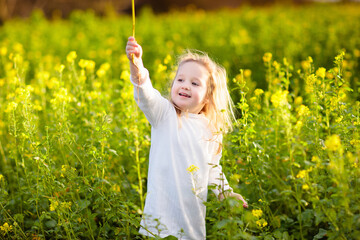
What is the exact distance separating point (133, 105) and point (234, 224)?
1.38 m

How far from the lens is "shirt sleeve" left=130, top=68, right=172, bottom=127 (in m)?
1.95

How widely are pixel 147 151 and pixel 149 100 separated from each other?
0.99 meters

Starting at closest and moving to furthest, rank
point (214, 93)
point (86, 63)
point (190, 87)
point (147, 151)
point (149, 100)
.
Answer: point (149, 100) < point (190, 87) < point (214, 93) < point (147, 151) < point (86, 63)

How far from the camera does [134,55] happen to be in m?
1.91

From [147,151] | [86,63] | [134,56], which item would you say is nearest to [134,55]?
[134,56]

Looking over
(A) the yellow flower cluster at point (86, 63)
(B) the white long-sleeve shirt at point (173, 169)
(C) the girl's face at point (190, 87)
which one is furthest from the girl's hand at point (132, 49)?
(A) the yellow flower cluster at point (86, 63)

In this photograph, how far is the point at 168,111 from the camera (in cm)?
210

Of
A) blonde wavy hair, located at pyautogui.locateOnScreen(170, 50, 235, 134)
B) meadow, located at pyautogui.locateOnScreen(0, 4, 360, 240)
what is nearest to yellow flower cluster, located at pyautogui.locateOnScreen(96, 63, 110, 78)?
meadow, located at pyautogui.locateOnScreen(0, 4, 360, 240)

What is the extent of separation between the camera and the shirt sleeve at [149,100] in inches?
76.6

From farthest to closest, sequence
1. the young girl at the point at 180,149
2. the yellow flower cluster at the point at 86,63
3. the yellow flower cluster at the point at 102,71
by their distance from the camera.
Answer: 1. the yellow flower cluster at the point at 102,71
2. the yellow flower cluster at the point at 86,63
3. the young girl at the point at 180,149

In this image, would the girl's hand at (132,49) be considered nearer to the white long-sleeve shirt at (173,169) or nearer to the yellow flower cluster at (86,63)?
the white long-sleeve shirt at (173,169)

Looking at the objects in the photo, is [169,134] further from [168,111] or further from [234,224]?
[234,224]

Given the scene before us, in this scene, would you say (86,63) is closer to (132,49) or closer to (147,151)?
(147,151)

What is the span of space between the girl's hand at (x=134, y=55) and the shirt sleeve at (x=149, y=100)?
2cm
